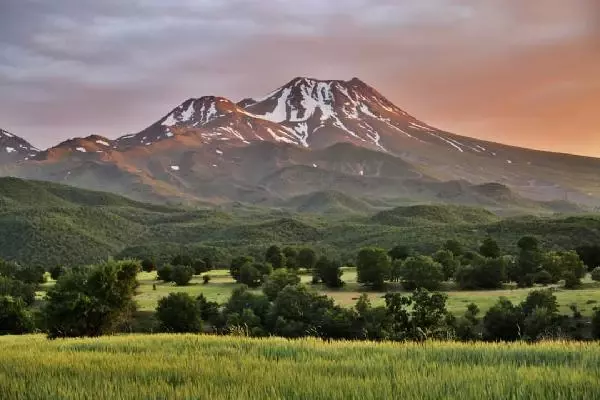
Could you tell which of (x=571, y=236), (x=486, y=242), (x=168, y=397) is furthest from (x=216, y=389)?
(x=571, y=236)

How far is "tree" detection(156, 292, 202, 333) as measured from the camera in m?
75.0

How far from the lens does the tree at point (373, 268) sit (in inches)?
4208

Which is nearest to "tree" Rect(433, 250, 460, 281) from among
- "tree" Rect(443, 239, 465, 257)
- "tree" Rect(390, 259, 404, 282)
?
"tree" Rect(390, 259, 404, 282)

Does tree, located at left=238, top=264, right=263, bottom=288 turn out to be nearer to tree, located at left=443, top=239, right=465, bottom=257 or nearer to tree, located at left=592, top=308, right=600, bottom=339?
tree, located at left=443, top=239, right=465, bottom=257

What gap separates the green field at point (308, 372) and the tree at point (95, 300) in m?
36.7

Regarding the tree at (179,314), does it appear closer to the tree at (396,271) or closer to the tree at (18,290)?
the tree at (18,290)

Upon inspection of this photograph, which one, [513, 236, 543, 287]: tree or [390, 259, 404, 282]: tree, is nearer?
[513, 236, 543, 287]: tree

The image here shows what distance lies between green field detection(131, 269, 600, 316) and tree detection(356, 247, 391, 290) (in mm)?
2257

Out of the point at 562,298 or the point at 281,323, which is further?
the point at 562,298

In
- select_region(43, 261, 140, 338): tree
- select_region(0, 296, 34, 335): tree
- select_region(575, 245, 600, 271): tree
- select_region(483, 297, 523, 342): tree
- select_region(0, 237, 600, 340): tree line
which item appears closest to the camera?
select_region(43, 261, 140, 338): tree

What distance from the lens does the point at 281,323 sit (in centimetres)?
6962

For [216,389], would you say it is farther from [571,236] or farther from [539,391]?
[571,236]

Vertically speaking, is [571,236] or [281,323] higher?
[571,236]

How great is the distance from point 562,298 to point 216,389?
80428 mm
